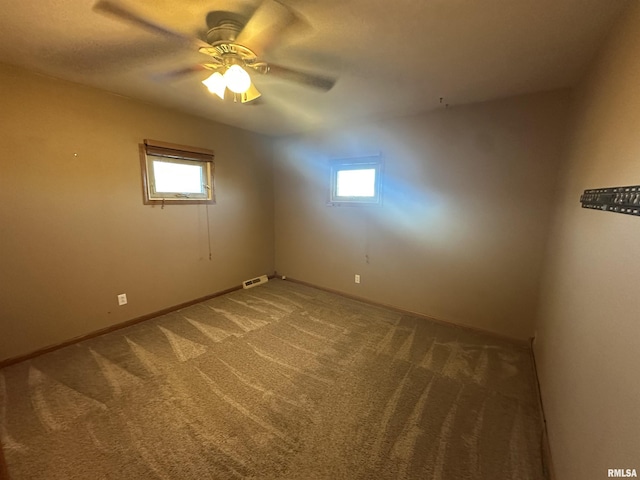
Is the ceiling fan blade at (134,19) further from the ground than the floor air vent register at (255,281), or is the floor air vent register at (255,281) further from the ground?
the ceiling fan blade at (134,19)

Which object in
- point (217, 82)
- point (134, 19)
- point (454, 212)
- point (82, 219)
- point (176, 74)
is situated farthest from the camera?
point (454, 212)

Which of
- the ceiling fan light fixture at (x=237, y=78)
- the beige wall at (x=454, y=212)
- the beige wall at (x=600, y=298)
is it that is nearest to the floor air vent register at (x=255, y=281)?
the beige wall at (x=454, y=212)

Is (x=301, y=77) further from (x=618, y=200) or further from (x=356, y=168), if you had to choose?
(x=356, y=168)

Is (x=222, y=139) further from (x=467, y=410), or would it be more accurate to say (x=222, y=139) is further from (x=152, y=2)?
(x=467, y=410)

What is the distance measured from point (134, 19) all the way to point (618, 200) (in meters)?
2.34

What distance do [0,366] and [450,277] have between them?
4.12 meters

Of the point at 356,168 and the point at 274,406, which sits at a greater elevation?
the point at 356,168

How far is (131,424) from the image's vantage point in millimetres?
1592

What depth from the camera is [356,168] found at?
345 centimetres

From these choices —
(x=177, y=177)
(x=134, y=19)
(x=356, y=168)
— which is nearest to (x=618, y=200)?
(x=134, y=19)

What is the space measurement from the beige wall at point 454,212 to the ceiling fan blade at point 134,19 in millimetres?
2186

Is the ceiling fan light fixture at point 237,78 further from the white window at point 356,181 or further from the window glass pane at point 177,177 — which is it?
the white window at point 356,181

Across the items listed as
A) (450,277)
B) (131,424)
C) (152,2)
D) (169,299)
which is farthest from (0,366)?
(450,277)

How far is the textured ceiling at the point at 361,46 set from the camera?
1.32 m
